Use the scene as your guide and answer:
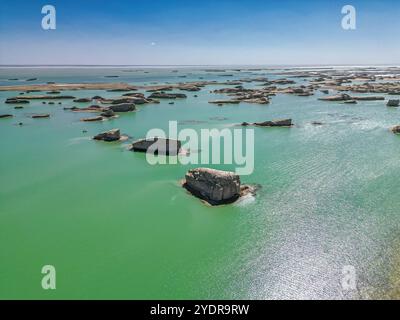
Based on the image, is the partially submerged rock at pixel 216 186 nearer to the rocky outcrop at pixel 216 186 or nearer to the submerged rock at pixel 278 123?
the rocky outcrop at pixel 216 186

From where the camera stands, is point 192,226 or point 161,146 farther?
point 161,146

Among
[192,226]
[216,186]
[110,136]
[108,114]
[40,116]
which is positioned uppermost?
[108,114]

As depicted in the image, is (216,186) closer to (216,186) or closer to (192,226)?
(216,186)

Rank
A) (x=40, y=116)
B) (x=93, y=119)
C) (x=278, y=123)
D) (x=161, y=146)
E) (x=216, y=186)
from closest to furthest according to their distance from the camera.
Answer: (x=216, y=186) → (x=161, y=146) → (x=278, y=123) → (x=93, y=119) → (x=40, y=116)

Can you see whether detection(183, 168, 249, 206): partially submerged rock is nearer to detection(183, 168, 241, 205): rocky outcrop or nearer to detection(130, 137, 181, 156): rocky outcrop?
detection(183, 168, 241, 205): rocky outcrop

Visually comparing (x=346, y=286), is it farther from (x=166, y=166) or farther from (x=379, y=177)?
(x=166, y=166)

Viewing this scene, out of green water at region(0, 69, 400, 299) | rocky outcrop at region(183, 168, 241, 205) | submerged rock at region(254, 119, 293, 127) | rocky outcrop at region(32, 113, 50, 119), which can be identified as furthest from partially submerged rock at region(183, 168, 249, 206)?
rocky outcrop at region(32, 113, 50, 119)

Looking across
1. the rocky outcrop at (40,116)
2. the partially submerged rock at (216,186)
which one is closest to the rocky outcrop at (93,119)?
the rocky outcrop at (40,116)

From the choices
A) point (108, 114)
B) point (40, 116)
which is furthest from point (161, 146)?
point (40, 116)
